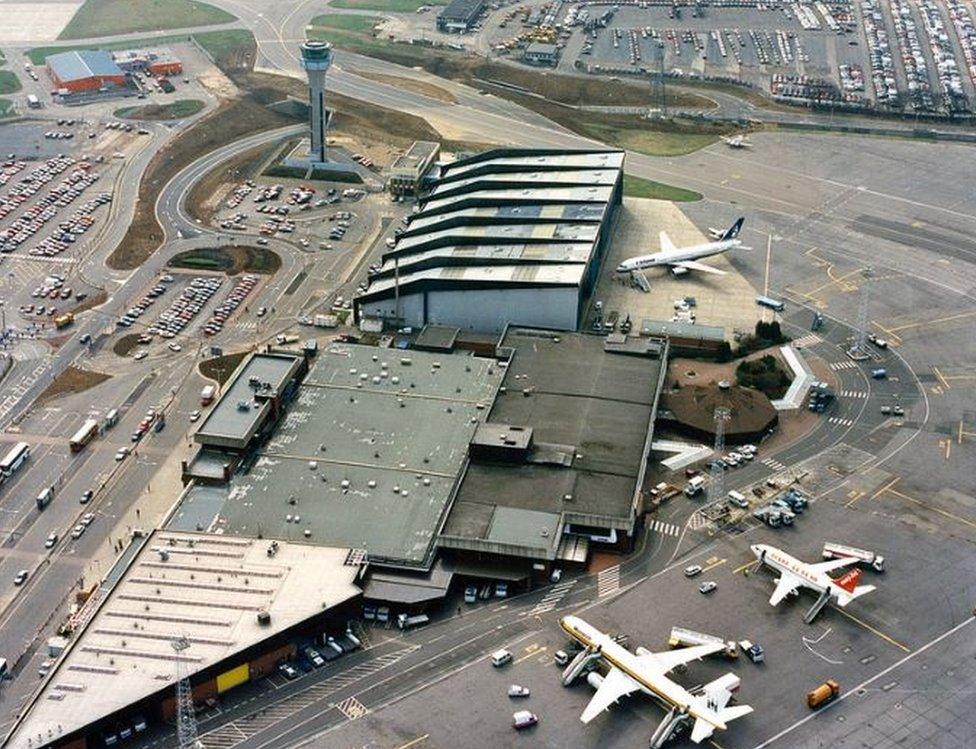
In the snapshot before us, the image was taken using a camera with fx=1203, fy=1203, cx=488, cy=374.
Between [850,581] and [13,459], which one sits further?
[13,459]

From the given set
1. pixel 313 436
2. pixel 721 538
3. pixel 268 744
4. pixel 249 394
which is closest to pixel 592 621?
pixel 721 538

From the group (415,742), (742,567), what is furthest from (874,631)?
(415,742)

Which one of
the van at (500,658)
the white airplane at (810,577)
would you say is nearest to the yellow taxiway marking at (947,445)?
the white airplane at (810,577)

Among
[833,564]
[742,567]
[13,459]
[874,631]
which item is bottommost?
[13,459]

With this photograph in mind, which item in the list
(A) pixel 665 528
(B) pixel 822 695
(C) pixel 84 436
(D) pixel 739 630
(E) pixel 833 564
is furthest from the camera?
(C) pixel 84 436

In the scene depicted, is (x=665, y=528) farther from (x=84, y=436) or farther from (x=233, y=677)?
(x=84, y=436)

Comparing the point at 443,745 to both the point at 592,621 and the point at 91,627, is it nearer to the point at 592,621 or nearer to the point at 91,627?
the point at 592,621

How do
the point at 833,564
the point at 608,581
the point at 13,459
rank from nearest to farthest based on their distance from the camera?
1. the point at 608,581
2. the point at 833,564
3. the point at 13,459

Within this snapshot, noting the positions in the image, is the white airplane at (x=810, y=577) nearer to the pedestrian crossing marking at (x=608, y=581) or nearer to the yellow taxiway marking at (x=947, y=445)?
the pedestrian crossing marking at (x=608, y=581)
